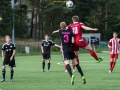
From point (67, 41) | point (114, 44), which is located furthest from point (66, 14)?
point (67, 41)

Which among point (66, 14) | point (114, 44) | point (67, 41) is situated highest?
point (67, 41)

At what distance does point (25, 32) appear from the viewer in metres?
100

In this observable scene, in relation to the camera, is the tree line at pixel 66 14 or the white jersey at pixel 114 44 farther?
the tree line at pixel 66 14

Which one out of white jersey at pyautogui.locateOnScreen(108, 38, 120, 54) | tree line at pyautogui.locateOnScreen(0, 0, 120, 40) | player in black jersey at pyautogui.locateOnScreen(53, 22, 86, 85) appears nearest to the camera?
player in black jersey at pyautogui.locateOnScreen(53, 22, 86, 85)

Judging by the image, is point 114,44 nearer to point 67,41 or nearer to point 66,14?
point 67,41

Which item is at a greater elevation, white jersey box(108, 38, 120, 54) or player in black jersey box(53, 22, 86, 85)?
player in black jersey box(53, 22, 86, 85)

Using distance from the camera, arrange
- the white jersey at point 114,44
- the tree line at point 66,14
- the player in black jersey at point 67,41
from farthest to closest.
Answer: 1. the tree line at point 66,14
2. the white jersey at point 114,44
3. the player in black jersey at point 67,41

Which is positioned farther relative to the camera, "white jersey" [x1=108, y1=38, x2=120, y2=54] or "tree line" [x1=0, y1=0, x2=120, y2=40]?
"tree line" [x1=0, y1=0, x2=120, y2=40]

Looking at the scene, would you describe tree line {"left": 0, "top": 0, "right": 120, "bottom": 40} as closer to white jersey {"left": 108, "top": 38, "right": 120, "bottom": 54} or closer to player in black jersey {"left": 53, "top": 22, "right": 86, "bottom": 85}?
white jersey {"left": 108, "top": 38, "right": 120, "bottom": 54}

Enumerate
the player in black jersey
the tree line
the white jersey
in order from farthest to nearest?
the tree line < the white jersey < the player in black jersey

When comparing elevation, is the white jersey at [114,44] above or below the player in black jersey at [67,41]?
below

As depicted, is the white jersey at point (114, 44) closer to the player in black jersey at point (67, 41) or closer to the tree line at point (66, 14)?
the player in black jersey at point (67, 41)

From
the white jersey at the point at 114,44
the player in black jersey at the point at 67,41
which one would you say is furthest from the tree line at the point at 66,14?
the player in black jersey at the point at 67,41

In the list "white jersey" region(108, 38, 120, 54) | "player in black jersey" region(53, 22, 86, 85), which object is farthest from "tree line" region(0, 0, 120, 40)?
"player in black jersey" region(53, 22, 86, 85)
